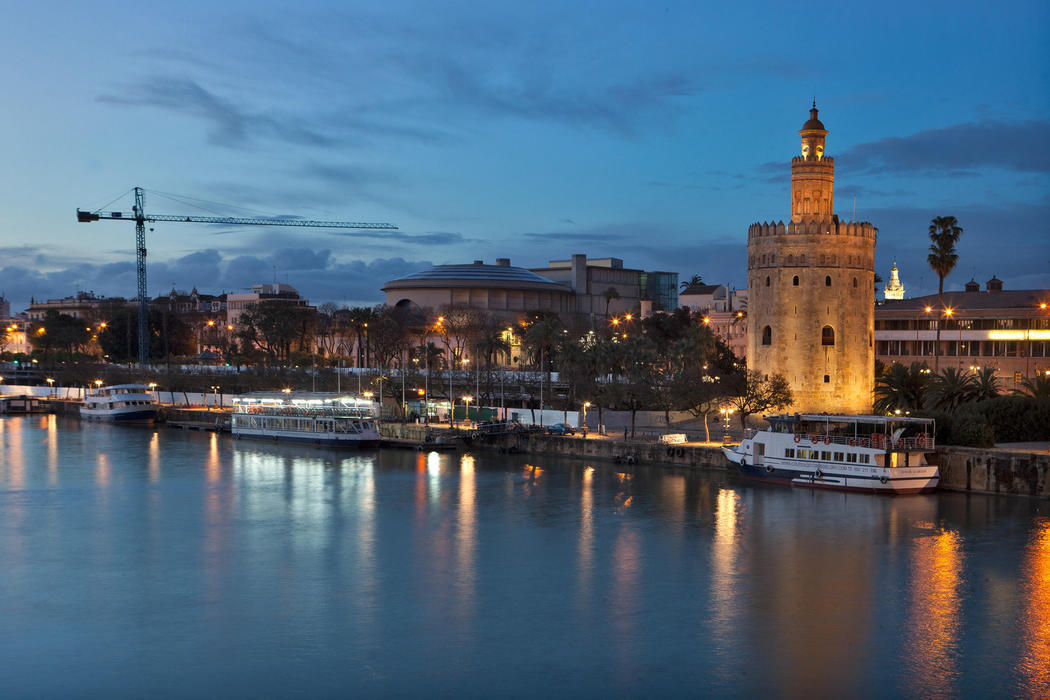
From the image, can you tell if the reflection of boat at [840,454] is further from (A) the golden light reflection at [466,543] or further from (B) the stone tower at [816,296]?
(A) the golden light reflection at [466,543]

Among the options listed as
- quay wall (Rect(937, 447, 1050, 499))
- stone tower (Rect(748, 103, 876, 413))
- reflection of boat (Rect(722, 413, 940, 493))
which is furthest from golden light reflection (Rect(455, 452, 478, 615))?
stone tower (Rect(748, 103, 876, 413))

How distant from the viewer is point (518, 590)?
25.3m

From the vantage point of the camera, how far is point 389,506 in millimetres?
36219

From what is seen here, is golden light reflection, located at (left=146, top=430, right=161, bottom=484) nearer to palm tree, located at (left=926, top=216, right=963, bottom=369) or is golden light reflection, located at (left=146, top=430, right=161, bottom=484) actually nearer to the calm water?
the calm water

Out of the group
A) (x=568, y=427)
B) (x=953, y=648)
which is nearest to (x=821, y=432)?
(x=568, y=427)

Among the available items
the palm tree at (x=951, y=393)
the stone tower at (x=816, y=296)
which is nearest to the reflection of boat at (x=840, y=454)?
the palm tree at (x=951, y=393)

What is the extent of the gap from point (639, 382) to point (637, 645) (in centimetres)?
3333

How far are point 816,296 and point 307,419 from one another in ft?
89.4

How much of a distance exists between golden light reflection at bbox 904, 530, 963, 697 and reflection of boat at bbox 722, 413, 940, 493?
6.28 metres

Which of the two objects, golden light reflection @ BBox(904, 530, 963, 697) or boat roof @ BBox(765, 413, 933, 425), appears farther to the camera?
boat roof @ BBox(765, 413, 933, 425)

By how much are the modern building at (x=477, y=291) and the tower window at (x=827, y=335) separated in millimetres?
46184

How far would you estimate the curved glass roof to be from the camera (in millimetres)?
100500

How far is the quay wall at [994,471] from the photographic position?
1425 inches

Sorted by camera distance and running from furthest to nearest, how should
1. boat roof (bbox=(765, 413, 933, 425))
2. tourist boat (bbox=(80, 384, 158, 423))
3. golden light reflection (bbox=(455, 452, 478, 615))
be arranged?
1. tourist boat (bbox=(80, 384, 158, 423))
2. boat roof (bbox=(765, 413, 933, 425))
3. golden light reflection (bbox=(455, 452, 478, 615))
